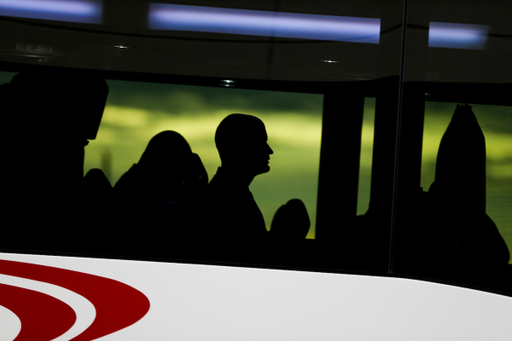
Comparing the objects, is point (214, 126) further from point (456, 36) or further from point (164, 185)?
point (456, 36)

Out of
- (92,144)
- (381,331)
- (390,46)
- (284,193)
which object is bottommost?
(381,331)

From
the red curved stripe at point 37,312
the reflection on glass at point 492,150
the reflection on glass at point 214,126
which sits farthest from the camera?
the reflection on glass at point 492,150

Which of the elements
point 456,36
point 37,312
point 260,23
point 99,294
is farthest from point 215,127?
point 456,36

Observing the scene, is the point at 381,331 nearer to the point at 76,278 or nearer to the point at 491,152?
the point at 491,152

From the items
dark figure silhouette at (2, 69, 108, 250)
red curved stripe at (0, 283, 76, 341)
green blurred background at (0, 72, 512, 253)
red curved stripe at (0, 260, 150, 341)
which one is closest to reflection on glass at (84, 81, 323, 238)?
green blurred background at (0, 72, 512, 253)

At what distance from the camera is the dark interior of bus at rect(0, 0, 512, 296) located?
1798 millimetres

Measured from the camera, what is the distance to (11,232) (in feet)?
6.15

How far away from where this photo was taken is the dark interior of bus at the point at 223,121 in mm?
1798

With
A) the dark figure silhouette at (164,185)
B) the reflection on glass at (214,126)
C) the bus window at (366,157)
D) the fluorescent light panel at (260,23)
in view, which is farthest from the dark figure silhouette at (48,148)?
the bus window at (366,157)

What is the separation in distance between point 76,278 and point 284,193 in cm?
89

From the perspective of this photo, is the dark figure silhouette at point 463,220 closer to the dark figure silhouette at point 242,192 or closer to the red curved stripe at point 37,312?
the dark figure silhouette at point 242,192

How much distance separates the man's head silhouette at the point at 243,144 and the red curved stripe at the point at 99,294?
2.07ft

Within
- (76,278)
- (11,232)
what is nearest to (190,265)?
(76,278)

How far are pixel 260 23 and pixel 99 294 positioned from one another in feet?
4.07
